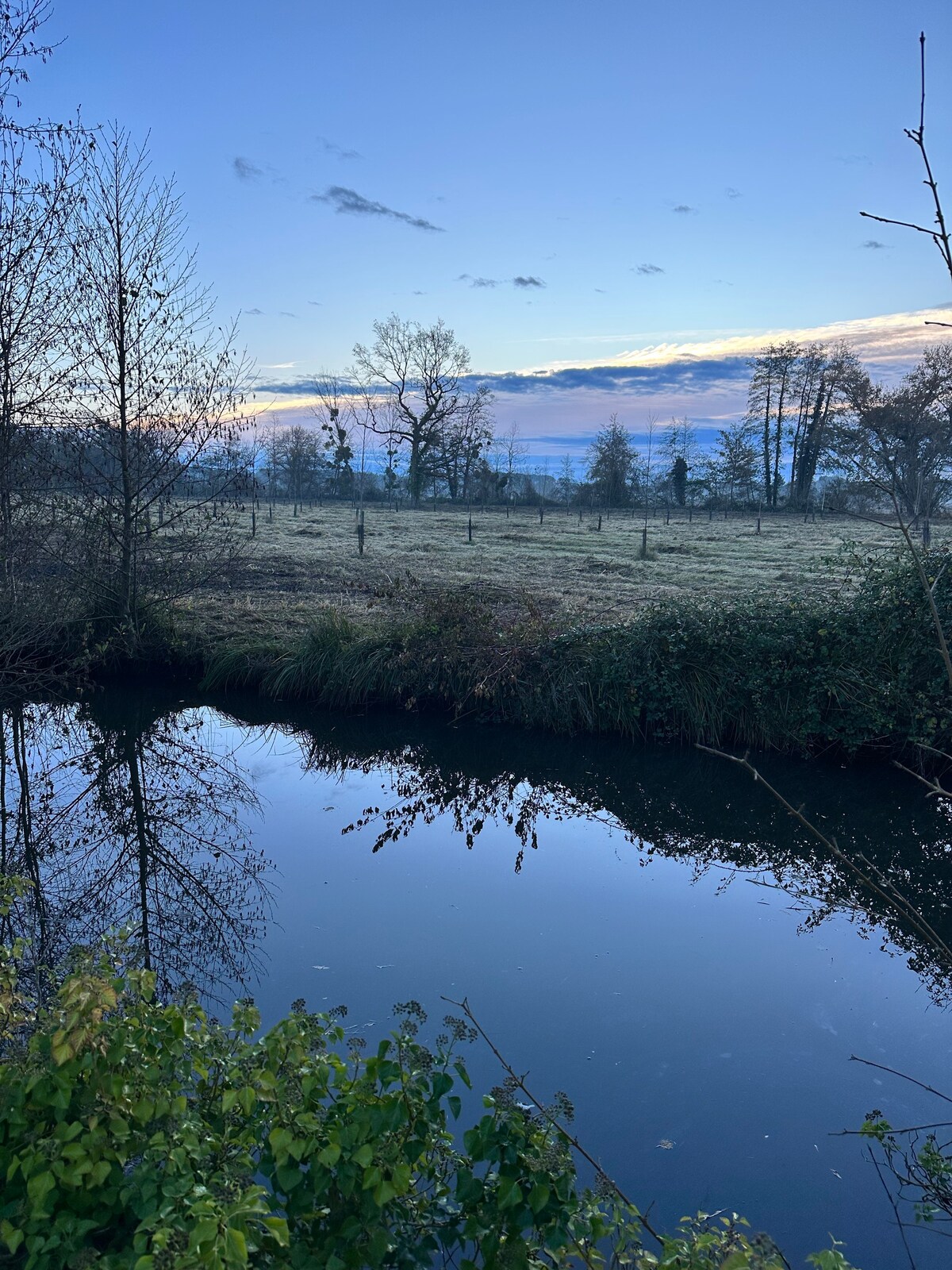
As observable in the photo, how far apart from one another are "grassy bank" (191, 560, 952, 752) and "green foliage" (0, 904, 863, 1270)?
22.4 ft

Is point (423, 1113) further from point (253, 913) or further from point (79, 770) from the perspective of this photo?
point (79, 770)

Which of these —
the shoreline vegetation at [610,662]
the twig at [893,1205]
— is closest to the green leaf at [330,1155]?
the twig at [893,1205]

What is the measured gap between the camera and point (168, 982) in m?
4.84

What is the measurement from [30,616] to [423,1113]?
331 inches

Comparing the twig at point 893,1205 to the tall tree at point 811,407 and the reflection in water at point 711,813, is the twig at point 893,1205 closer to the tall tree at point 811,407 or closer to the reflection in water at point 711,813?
the reflection in water at point 711,813

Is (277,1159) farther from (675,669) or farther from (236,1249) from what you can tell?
(675,669)

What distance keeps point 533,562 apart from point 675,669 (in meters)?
12.9

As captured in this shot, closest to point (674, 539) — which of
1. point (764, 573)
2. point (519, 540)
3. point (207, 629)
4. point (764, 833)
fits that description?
point (519, 540)

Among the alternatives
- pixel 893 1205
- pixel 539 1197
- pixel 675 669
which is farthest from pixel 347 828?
pixel 539 1197

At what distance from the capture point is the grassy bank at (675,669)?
8.92m

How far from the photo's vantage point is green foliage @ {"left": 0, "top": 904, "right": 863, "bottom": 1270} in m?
2.14

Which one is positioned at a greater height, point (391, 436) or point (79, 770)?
point (391, 436)

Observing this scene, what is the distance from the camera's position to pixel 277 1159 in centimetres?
224

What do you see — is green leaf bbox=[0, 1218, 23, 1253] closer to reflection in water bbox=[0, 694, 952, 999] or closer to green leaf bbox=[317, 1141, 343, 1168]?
green leaf bbox=[317, 1141, 343, 1168]
